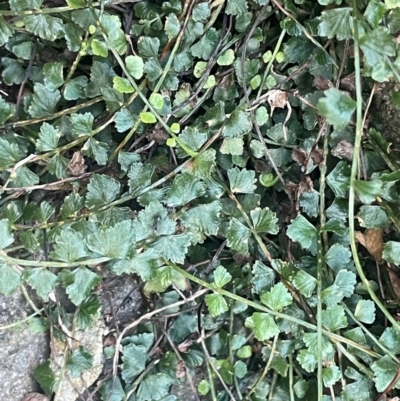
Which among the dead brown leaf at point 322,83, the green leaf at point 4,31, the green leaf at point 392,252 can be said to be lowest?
the green leaf at point 392,252

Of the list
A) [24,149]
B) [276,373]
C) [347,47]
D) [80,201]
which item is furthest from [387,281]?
[24,149]

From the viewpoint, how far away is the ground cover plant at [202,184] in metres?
0.81

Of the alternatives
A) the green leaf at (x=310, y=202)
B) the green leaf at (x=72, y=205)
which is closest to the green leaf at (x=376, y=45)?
the green leaf at (x=310, y=202)

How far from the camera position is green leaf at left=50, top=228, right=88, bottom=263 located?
0.77 m

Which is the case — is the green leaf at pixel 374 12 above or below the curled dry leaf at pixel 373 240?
above

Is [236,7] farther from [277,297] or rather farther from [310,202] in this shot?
[277,297]

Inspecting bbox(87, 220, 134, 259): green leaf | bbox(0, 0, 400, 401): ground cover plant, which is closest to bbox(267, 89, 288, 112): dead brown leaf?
bbox(0, 0, 400, 401): ground cover plant

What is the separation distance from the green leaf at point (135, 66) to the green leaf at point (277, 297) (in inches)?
15.4

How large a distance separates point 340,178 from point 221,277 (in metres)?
0.25

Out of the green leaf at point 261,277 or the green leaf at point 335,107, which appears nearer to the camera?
the green leaf at point 335,107

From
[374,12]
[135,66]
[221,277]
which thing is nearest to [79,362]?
[221,277]

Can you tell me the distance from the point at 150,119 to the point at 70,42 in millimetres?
175

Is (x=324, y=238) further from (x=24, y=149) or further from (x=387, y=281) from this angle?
(x=24, y=149)

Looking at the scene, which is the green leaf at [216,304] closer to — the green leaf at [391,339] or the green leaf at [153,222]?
the green leaf at [153,222]
